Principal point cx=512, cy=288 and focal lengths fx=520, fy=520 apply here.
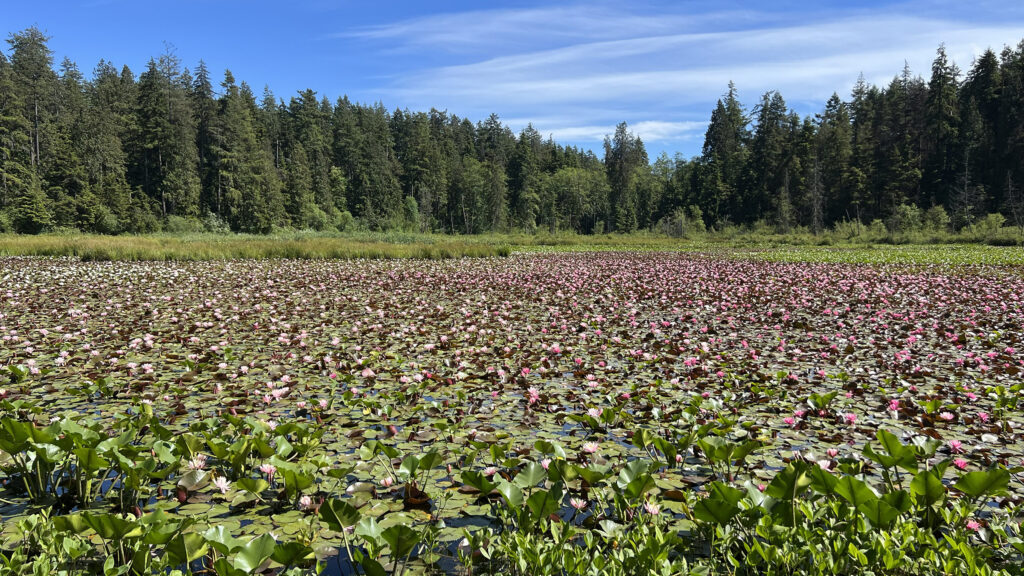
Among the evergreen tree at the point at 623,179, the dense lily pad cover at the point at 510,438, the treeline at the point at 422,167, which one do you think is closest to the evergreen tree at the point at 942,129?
the treeline at the point at 422,167

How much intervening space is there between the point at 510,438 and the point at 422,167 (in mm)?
97241

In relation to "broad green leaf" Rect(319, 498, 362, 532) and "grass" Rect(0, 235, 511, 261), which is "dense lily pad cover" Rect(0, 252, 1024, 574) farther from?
"grass" Rect(0, 235, 511, 261)

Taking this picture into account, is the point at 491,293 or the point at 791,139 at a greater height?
the point at 791,139

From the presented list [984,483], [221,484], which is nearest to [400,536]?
[221,484]

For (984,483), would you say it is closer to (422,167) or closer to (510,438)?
(510,438)

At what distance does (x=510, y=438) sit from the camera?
3.95 m

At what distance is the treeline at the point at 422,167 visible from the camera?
57.2 metres

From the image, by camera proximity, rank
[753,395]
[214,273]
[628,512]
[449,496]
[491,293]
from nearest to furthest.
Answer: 1. [628,512]
2. [449,496]
3. [753,395]
4. [491,293]
5. [214,273]

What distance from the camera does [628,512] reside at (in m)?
2.74

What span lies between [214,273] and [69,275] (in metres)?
3.72

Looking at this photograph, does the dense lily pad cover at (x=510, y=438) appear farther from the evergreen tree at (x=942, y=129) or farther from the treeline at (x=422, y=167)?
the evergreen tree at (x=942, y=129)

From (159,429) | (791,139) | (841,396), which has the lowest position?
(841,396)

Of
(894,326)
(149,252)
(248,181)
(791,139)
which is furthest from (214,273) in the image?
(791,139)

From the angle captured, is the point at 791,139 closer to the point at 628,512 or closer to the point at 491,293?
the point at 491,293
